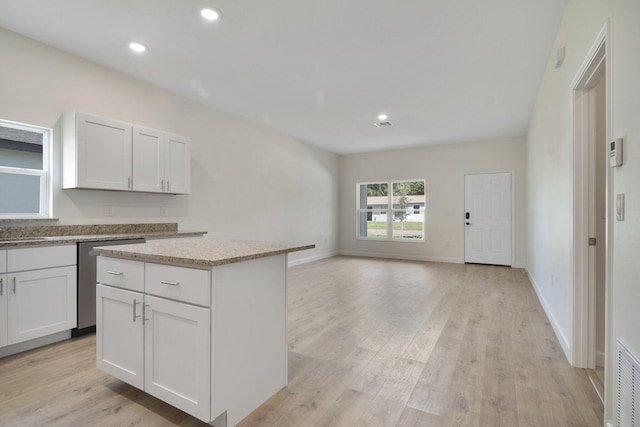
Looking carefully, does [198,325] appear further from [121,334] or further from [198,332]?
[121,334]

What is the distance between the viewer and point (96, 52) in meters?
3.12

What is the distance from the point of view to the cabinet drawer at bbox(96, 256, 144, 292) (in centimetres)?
172

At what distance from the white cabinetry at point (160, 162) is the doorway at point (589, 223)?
3910 millimetres

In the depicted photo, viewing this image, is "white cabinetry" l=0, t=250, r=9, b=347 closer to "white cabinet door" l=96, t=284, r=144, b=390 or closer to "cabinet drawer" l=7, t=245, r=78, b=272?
"cabinet drawer" l=7, t=245, r=78, b=272

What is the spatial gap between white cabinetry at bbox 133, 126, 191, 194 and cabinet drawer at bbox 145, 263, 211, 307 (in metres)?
2.20

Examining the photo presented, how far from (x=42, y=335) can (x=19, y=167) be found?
5.04 ft

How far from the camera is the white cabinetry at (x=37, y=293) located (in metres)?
2.36

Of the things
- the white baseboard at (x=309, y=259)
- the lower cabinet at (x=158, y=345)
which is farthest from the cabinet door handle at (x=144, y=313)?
the white baseboard at (x=309, y=259)

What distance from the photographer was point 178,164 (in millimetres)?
3893

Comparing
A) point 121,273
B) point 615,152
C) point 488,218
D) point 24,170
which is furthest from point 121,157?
point 488,218

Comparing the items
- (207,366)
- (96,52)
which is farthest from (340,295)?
(96,52)

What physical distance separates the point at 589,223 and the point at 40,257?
411 cm

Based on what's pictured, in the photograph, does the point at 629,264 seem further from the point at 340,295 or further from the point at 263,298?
the point at 340,295

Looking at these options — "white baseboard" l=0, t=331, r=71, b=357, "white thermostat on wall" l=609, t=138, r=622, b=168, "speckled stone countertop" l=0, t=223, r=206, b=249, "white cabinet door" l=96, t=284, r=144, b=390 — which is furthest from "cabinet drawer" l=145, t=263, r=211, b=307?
"white thermostat on wall" l=609, t=138, r=622, b=168
